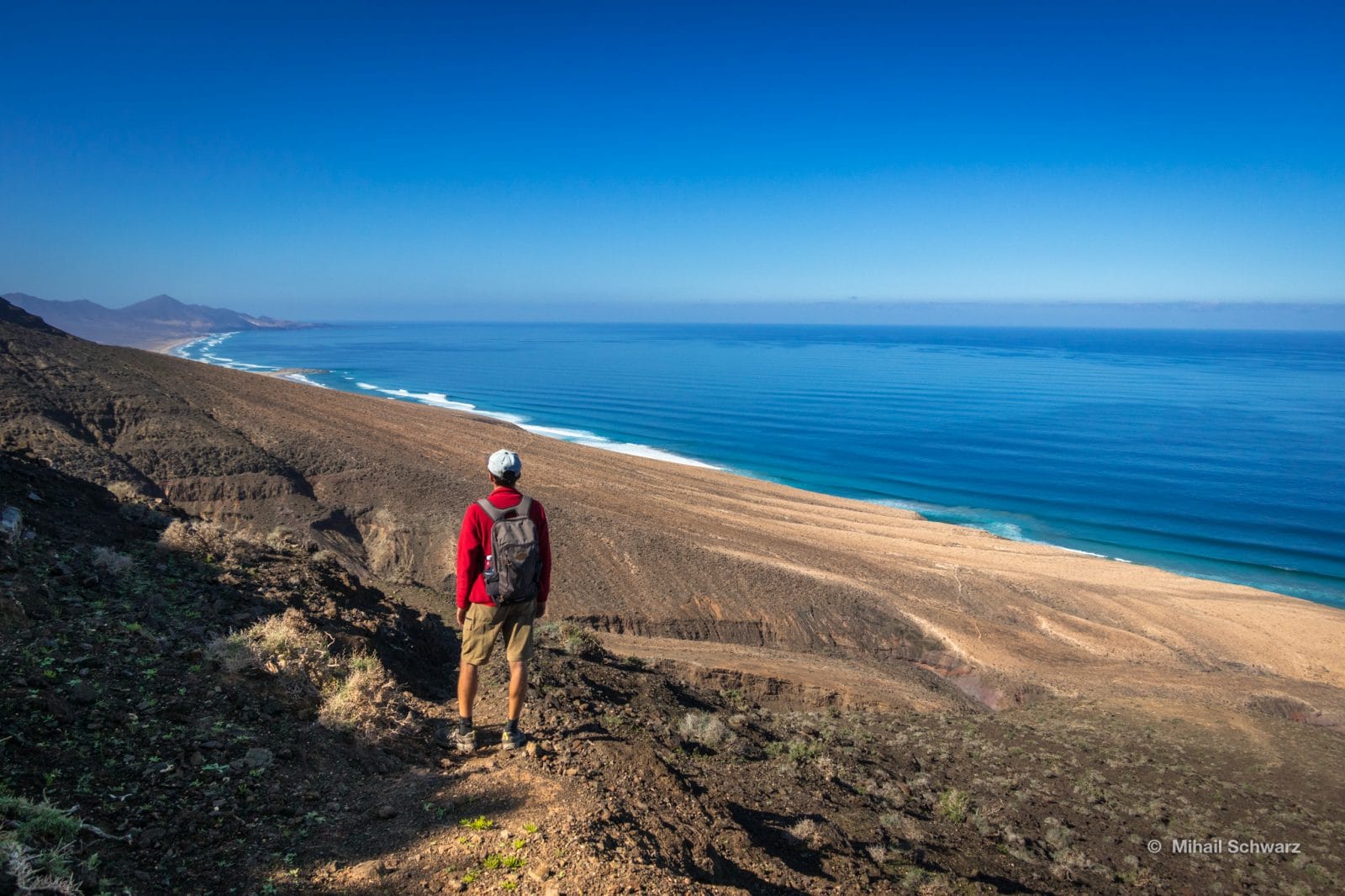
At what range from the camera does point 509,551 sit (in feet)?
16.5

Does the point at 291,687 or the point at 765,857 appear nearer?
the point at 765,857

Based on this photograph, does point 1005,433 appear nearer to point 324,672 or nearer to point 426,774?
point 324,672

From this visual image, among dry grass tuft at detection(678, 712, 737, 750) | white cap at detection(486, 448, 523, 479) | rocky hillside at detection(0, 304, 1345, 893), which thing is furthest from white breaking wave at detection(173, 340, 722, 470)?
white cap at detection(486, 448, 523, 479)

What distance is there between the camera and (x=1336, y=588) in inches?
952

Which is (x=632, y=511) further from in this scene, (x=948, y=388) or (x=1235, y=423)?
(x=948, y=388)

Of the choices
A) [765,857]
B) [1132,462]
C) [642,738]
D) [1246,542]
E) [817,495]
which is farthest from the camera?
[1132,462]

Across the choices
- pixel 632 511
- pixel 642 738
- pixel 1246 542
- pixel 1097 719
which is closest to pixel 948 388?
pixel 1246 542

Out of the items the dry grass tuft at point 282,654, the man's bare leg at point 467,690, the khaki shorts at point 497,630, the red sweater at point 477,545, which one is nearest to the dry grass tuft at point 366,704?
the dry grass tuft at point 282,654

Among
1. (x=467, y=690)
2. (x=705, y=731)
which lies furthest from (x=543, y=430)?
(x=467, y=690)

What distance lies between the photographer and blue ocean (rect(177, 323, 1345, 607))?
30.1m

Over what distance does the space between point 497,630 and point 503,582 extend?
468 millimetres

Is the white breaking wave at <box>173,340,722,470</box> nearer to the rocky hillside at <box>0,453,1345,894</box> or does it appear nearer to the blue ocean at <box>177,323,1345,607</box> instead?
the blue ocean at <box>177,323,1345,607</box>

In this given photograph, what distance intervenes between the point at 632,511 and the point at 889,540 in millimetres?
9493

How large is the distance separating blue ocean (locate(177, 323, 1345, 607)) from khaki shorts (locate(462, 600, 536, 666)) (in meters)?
28.3
